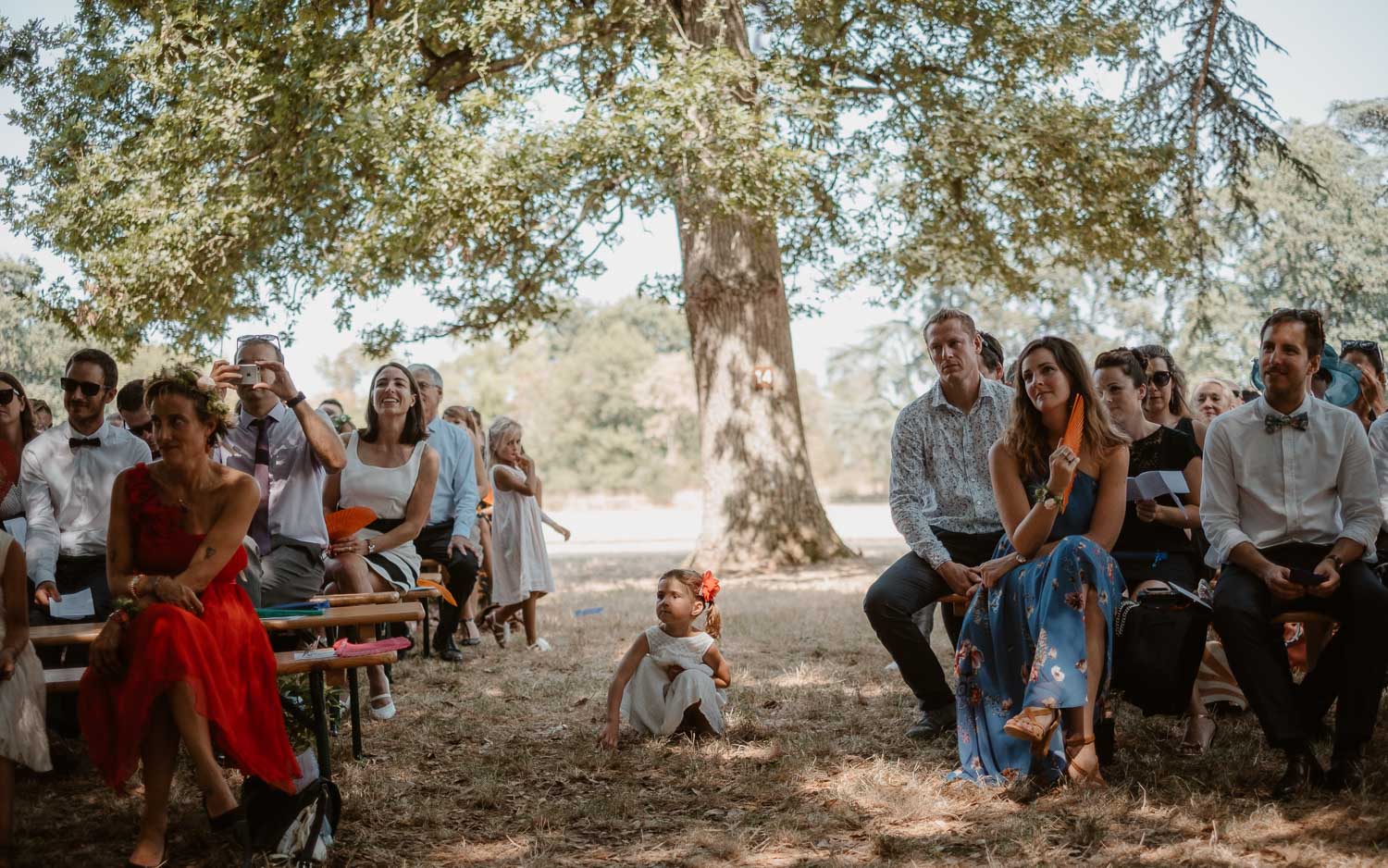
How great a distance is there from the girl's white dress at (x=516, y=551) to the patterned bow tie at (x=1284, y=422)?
15.6 ft

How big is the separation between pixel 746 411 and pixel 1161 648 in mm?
9250

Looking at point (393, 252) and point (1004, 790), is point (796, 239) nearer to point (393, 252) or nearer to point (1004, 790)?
point (393, 252)

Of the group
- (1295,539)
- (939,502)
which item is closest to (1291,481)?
(1295,539)

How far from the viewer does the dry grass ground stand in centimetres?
354

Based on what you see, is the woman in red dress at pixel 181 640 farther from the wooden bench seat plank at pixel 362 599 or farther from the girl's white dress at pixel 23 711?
the wooden bench seat plank at pixel 362 599

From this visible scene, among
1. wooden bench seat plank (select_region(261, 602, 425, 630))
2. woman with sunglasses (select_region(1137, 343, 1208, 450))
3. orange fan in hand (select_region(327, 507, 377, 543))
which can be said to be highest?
woman with sunglasses (select_region(1137, 343, 1208, 450))

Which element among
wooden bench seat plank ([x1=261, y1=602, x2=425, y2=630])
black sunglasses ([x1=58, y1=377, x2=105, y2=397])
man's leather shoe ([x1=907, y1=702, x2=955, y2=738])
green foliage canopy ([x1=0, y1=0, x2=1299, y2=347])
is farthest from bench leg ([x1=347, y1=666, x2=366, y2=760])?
green foliage canopy ([x1=0, y1=0, x2=1299, y2=347])

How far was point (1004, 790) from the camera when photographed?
4086 millimetres

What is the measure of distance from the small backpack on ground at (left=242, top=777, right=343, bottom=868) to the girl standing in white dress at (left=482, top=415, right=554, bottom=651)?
165 inches

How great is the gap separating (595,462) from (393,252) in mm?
43453

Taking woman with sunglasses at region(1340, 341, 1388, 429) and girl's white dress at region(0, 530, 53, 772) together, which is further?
woman with sunglasses at region(1340, 341, 1388, 429)

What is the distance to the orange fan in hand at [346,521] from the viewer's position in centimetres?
578

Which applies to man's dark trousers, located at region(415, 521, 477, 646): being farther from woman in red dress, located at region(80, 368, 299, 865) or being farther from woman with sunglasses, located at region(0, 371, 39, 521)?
woman in red dress, located at region(80, 368, 299, 865)

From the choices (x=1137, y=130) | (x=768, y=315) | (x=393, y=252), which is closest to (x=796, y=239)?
(x=768, y=315)
